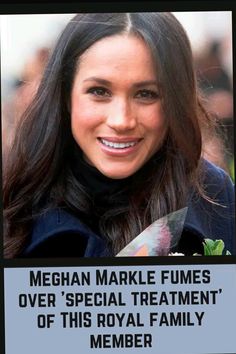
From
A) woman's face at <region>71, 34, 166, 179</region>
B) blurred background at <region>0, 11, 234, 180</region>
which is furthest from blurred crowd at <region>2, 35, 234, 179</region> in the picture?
woman's face at <region>71, 34, 166, 179</region>

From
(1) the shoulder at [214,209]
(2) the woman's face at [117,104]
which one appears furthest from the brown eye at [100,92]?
(1) the shoulder at [214,209]

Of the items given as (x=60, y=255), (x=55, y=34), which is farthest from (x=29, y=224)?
(x=55, y=34)

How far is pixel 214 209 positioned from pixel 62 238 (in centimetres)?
105

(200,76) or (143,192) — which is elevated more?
(200,76)

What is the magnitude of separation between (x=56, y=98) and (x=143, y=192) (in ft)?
2.86

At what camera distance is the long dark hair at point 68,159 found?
279 inches

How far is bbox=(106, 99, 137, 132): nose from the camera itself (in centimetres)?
706

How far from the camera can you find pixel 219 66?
280 inches

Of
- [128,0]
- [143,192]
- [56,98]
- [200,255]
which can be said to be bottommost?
[200,255]

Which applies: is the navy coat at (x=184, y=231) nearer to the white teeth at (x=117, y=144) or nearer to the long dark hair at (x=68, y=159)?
the long dark hair at (x=68, y=159)

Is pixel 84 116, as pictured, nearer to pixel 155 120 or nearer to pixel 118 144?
pixel 118 144

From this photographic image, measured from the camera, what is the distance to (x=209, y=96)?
7.12 meters

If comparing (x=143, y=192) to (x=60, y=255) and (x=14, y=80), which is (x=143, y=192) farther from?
(x=14, y=80)

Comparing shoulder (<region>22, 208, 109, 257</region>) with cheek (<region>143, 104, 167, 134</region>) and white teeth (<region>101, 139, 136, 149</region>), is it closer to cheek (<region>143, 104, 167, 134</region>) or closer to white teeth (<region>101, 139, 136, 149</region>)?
white teeth (<region>101, 139, 136, 149</region>)
